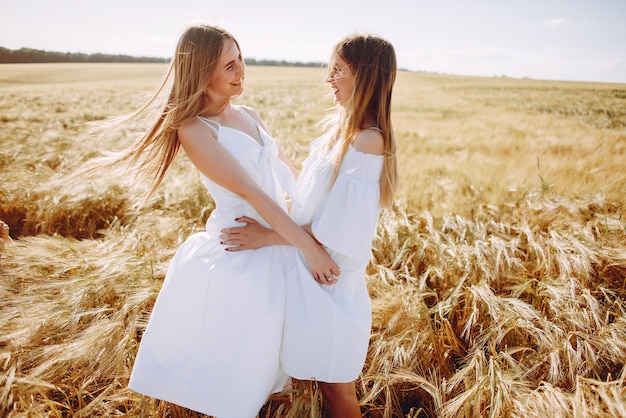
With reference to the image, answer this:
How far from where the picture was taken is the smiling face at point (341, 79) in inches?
63.1

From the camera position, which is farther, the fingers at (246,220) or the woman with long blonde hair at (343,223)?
the fingers at (246,220)

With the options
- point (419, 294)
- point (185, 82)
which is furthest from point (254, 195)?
point (419, 294)

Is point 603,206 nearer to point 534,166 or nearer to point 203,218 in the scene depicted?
point 534,166

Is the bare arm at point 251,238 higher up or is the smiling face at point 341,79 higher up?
the smiling face at point 341,79

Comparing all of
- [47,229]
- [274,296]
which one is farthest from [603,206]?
[47,229]

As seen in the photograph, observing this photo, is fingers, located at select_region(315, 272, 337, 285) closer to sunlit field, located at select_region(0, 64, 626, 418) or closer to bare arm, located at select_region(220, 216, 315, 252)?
bare arm, located at select_region(220, 216, 315, 252)

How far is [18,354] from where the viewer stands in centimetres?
194

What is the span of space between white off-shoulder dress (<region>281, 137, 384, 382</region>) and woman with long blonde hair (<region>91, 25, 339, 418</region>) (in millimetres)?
67

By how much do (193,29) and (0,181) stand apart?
12.5 feet

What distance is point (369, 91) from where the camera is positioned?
5.17 ft

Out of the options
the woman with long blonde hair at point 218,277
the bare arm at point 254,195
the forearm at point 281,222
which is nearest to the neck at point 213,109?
the woman with long blonde hair at point 218,277

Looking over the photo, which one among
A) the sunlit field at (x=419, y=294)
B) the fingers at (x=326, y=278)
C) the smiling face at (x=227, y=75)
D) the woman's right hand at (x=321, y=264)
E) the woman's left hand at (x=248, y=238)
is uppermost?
the smiling face at (x=227, y=75)

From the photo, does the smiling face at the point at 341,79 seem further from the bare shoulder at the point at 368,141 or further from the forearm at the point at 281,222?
the forearm at the point at 281,222

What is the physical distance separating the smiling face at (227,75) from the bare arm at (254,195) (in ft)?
0.73
